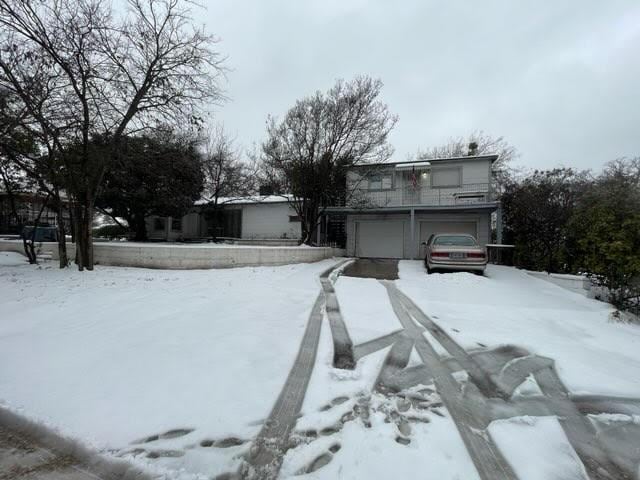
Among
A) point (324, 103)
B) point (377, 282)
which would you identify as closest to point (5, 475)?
point (377, 282)

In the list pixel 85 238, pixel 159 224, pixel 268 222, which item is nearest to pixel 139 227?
pixel 159 224

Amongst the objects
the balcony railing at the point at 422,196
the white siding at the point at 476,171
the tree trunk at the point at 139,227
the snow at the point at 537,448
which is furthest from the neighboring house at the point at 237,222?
the snow at the point at 537,448

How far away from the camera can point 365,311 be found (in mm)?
5387

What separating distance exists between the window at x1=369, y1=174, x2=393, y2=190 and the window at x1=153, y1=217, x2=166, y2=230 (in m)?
16.4

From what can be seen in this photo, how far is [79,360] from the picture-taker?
3.13 meters

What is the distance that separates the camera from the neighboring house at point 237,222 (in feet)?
64.6

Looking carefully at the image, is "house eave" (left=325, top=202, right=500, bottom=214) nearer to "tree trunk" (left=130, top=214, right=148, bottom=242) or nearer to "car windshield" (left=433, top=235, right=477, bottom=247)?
"car windshield" (left=433, top=235, right=477, bottom=247)

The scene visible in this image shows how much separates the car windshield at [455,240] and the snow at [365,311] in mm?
3825

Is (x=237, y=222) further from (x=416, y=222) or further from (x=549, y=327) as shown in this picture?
(x=549, y=327)

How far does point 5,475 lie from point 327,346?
280cm

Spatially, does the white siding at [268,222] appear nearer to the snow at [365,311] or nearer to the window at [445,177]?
the window at [445,177]

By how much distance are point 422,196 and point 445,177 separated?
1659 mm

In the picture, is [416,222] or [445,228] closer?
[445,228]

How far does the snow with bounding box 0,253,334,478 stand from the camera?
2.14 metres
